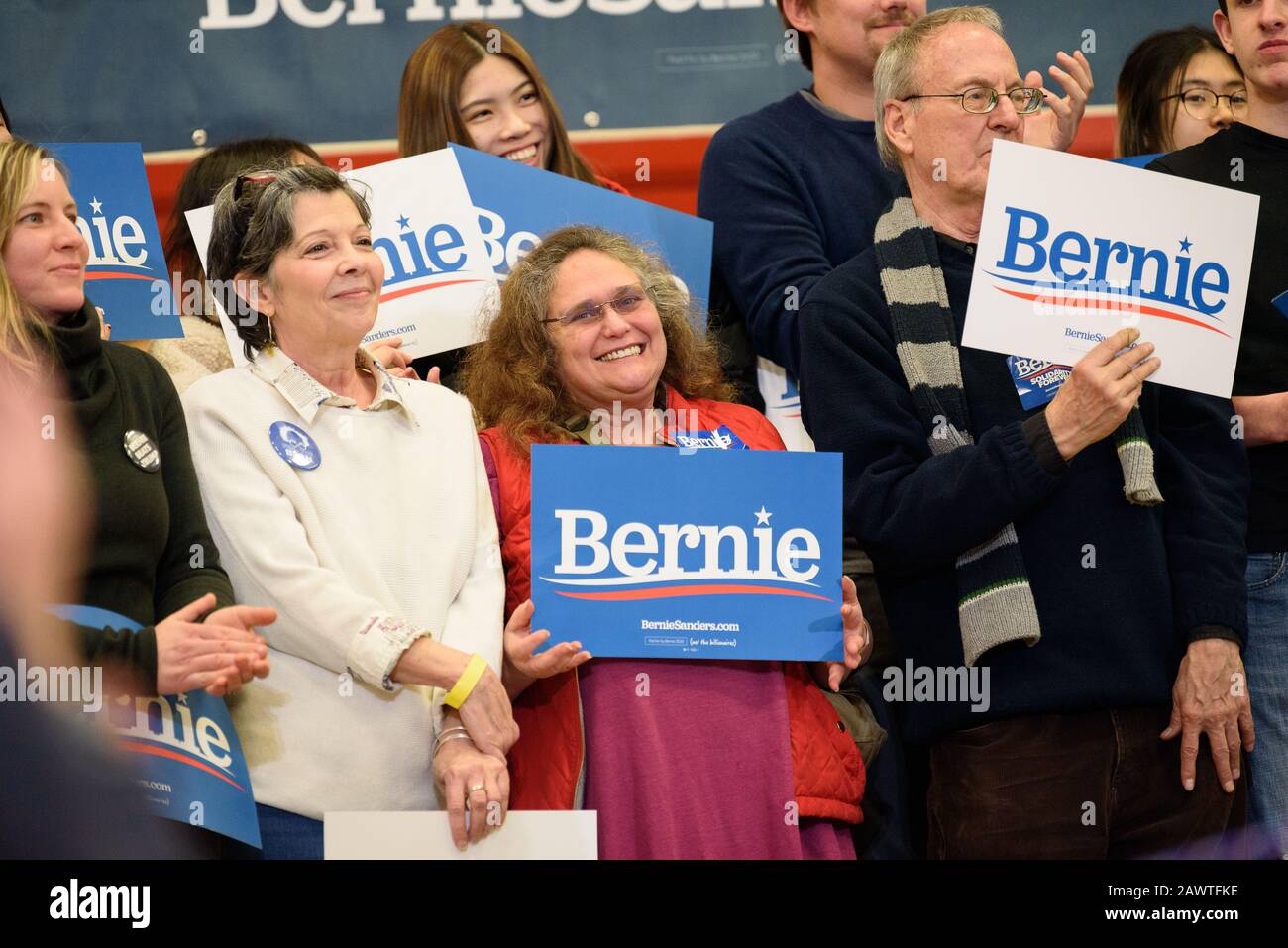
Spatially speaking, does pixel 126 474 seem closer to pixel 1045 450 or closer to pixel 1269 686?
pixel 1045 450

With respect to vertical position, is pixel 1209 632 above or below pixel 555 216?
below

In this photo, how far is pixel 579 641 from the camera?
9.15ft

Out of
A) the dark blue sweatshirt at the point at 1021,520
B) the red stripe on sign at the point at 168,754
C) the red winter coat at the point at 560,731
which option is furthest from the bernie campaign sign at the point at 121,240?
the dark blue sweatshirt at the point at 1021,520

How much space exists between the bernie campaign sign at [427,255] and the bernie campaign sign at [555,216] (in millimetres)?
35

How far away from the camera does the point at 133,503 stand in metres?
2.63

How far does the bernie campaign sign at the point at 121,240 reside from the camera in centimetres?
327

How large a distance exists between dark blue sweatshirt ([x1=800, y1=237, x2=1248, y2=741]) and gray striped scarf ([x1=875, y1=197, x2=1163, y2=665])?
36mm

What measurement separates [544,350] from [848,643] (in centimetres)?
84

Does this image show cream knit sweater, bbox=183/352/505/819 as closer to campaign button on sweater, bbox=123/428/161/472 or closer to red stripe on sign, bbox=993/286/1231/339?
campaign button on sweater, bbox=123/428/161/472

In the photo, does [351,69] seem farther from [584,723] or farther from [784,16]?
[584,723]

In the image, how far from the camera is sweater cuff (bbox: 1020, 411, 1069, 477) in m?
2.80

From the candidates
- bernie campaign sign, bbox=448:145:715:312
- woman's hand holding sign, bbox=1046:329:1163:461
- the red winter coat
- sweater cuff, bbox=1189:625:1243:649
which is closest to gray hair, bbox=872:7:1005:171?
bernie campaign sign, bbox=448:145:715:312

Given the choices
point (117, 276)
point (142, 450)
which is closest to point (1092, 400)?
point (142, 450)
